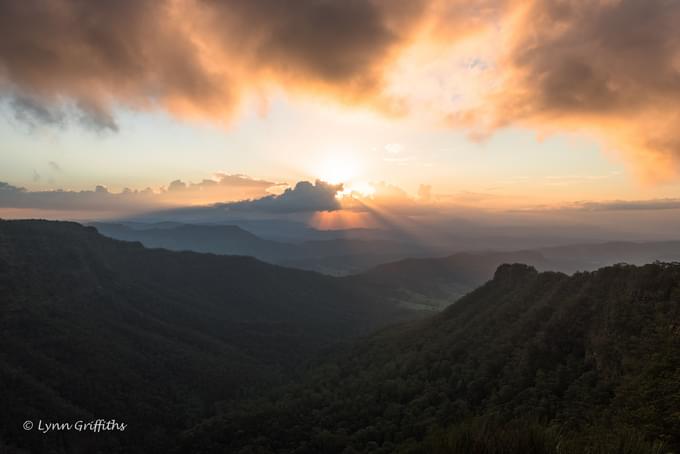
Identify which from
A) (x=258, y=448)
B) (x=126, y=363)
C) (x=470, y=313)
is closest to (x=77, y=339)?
(x=126, y=363)

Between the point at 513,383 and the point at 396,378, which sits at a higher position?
the point at 513,383

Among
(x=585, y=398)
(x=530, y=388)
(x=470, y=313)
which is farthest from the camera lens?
(x=470, y=313)

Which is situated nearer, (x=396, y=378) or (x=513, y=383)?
(x=513, y=383)

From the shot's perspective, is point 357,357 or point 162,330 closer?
point 357,357

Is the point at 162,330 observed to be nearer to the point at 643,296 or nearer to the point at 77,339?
the point at 77,339

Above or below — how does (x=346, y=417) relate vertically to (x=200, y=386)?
above
